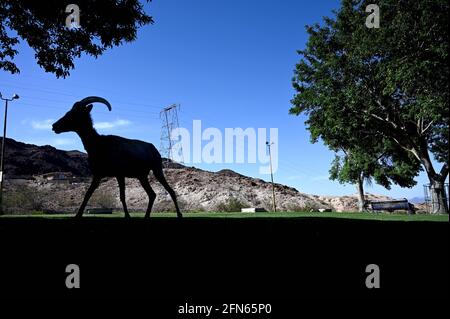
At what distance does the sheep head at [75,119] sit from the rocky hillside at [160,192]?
65.5 ft

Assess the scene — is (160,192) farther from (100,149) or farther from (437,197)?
(100,149)

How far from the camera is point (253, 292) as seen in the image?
2709 mm

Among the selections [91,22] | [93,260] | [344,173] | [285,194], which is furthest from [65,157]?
[93,260]

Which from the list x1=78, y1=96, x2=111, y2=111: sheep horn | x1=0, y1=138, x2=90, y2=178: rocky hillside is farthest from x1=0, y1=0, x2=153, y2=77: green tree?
x1=0, y1=138, x2=90, y2=178: rocky hillside

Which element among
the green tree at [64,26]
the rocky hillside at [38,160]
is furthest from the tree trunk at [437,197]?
the rocky hillside at [38,160]

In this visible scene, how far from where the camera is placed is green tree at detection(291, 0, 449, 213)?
19.4m

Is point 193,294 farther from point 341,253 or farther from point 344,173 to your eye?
point 344,173

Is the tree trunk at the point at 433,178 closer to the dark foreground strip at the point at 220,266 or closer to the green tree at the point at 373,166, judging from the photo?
the green tree at the point at 373,166

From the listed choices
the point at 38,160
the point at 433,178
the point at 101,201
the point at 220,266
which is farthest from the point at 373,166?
the point at 38,160

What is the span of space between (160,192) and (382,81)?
1261 inches

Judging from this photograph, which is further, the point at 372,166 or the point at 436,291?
the point at 372,166

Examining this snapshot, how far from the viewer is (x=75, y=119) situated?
709 centimetres

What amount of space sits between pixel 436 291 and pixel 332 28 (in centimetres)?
3107
